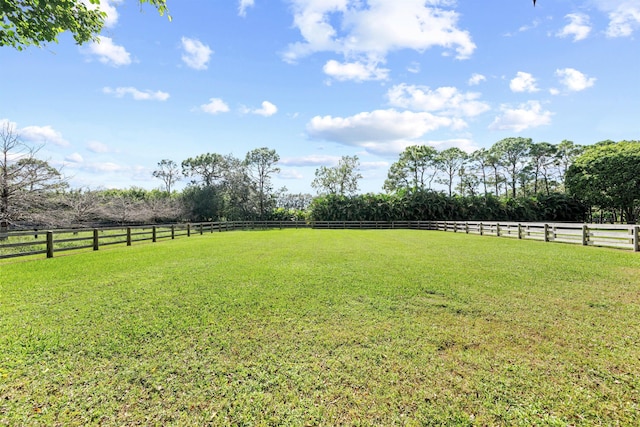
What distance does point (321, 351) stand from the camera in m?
3.12

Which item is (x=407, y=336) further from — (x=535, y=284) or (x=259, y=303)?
(x=535, y=284)

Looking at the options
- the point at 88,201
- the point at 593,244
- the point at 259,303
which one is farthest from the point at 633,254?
the point at 88,201

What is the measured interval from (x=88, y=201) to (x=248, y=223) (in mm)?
13255

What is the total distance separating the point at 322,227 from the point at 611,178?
26.7 m

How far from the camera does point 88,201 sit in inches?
952

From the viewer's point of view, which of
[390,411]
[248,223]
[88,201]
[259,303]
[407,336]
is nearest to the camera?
[390,411]

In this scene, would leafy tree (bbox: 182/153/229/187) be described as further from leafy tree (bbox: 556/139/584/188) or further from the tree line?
leafy tree (bbox: 556/139/584/188)

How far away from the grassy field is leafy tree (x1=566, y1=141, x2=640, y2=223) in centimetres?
3016

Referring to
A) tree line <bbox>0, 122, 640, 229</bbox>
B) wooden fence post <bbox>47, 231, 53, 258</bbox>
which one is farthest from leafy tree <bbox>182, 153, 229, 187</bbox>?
wooden fence post <bbox>47, 231, 53, 258</bbox>

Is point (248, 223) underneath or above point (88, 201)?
underneath

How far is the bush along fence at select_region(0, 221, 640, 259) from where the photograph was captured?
923 cm

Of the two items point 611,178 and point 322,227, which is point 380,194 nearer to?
point 322,227

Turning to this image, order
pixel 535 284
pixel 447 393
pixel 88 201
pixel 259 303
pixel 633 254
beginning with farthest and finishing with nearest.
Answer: pixel 88 201, pixel 633 254, pixel 535 284, pixel 259 303, pixel 447 393

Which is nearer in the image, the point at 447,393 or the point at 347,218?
the point at 447,393
